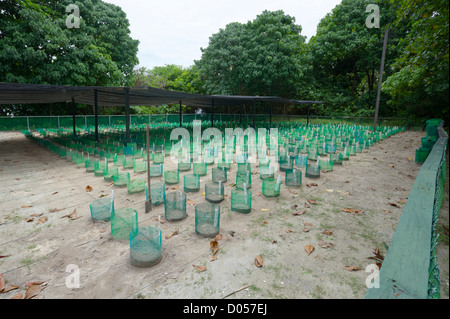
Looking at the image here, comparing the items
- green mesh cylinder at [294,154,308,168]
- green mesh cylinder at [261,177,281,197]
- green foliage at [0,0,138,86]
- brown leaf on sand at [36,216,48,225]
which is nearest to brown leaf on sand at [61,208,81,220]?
brown leaf on sand at [36,216,48,225]

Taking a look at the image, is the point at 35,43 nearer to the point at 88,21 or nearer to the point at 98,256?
the point at 88,21

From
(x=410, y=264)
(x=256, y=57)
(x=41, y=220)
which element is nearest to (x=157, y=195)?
(x=41, y=220)

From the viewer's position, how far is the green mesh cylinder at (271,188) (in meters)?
5.18

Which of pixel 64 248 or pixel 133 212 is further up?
pixel 133 212

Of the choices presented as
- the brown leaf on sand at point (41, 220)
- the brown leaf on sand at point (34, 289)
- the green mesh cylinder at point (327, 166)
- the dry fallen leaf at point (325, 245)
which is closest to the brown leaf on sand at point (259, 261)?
the dry fallen leaf at point (325, 245)

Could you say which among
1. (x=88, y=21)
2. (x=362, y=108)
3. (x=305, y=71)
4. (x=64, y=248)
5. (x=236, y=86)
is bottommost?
(x=64, y=248)

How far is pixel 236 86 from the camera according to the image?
27.5m

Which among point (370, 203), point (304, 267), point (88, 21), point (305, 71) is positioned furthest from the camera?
point (305, 71)

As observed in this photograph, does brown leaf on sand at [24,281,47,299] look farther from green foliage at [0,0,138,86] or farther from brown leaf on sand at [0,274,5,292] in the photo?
green foliage at [0,0,138,86]

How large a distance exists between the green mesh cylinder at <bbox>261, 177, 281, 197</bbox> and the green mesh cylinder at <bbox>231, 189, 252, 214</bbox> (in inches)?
30.5

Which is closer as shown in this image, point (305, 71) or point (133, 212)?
point (133, 212)

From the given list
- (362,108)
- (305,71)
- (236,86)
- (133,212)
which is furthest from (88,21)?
(362,108)

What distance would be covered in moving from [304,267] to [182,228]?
194 cm
